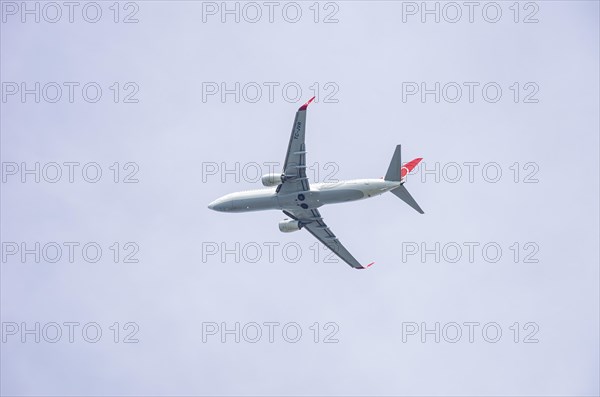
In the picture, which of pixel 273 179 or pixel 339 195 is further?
pixel 273 179

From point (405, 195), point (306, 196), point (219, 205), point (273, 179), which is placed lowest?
point (405, 195)

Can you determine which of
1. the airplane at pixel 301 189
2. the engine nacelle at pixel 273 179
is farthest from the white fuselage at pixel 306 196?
the engine nacelle at pixel 273 179

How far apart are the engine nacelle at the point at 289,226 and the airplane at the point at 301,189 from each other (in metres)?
1.17

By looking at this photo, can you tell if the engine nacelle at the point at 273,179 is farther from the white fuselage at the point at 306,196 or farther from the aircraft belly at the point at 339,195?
the aircraft belly at the point at 339,195

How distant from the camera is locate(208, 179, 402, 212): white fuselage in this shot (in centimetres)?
8612

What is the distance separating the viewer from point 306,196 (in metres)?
90.0

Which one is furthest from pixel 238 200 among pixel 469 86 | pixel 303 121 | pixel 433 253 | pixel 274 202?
pixel 469 86

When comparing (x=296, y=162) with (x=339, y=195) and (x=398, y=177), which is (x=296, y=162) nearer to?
(x=339, y=195)

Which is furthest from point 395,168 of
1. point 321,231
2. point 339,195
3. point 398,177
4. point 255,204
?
point 321,231

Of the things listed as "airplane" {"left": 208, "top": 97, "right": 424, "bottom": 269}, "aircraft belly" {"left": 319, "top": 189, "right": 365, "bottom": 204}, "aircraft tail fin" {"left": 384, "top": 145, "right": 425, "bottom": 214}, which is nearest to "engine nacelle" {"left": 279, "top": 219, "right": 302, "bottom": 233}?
"airplane" {"left": 208, "top": 97, "right": 424, "bottom": 269}

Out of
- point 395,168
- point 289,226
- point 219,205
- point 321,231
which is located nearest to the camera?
point 395,168

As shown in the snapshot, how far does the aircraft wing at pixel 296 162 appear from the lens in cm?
8606

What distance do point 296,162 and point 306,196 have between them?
3.21 metres

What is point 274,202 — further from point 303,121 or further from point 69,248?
point 69,248
